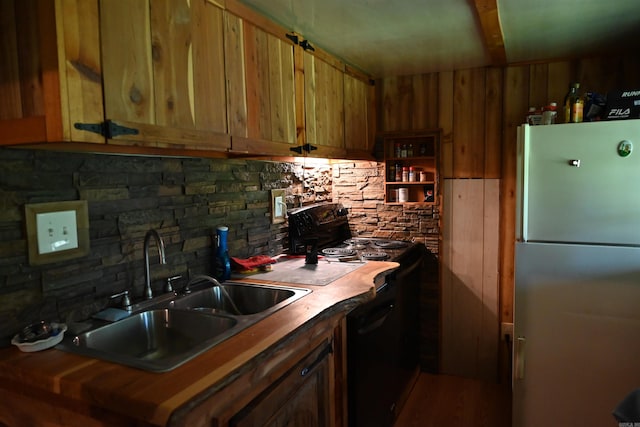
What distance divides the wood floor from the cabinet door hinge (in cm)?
222

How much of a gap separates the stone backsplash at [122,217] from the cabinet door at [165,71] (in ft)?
1.06

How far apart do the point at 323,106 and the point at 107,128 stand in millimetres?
1388

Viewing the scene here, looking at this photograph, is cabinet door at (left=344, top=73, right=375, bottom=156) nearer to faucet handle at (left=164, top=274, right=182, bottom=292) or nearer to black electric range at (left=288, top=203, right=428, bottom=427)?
black electric range at (left=288, top=203, right=428, bottom=427)

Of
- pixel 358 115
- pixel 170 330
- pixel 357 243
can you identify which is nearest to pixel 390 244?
pixel 357 243

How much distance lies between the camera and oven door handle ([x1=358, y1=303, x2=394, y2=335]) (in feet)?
6.38

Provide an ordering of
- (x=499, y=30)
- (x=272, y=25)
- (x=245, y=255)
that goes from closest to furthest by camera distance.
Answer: (x=272, y=25)
(x=499, y=30)
(x=245, y=255)

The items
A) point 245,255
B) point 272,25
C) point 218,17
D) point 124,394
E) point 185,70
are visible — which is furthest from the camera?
point 245,255

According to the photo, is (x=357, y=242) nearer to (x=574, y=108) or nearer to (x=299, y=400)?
(x=574, y=108)

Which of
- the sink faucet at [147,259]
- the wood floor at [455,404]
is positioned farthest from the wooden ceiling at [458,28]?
the wood floor at [455,404]

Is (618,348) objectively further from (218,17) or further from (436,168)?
(218,17)

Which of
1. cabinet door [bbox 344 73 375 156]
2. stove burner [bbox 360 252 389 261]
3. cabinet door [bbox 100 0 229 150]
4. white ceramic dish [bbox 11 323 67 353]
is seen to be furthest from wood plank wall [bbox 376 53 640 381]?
white ceramic dish [bbox 11 323 67 353]

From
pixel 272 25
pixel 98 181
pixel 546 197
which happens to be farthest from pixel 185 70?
pixel 546 197

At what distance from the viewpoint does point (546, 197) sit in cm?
209

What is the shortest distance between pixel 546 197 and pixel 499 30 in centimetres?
84
